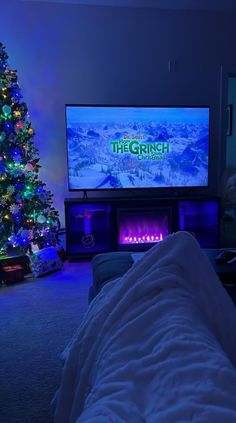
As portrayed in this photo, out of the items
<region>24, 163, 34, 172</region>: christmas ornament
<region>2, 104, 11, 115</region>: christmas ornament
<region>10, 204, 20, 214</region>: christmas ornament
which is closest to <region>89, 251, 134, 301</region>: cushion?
<region>10, 204, 20, 214</region>: christmas ornament

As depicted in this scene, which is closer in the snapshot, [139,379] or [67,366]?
[139,379]

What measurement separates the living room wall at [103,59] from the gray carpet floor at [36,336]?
121cm

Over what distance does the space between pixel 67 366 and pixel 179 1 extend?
380 cm

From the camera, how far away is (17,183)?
318 centimetres

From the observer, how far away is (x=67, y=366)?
883 millimetres

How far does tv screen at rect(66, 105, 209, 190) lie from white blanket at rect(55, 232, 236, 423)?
8.97ft

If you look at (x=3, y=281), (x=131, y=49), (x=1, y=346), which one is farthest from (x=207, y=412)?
(x=131, y=49)

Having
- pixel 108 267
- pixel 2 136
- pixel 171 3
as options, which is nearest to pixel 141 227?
pixel 2 136

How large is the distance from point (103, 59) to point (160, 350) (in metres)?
3.71

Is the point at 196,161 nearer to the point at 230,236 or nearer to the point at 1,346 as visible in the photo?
the point at 230,236

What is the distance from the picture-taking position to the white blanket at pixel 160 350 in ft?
1.54

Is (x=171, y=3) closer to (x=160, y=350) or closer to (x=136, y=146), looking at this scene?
(x=136, y=146)

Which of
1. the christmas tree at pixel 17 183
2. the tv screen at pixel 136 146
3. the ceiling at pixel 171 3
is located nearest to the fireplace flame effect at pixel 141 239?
the tv screen at pixel 136 146

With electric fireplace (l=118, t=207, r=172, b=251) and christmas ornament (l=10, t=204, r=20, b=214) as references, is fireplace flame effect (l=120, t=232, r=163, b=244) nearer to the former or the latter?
electric fireplace (l=118, t=207, r=172, b=251)
